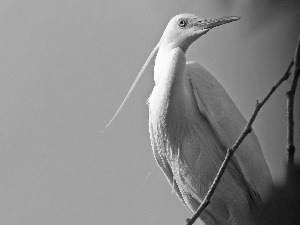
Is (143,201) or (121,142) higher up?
(121,142)

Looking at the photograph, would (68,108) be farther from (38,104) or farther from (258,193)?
(258,193)

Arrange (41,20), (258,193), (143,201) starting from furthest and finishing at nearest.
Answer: (41,20) → (143,201) → (258,193)

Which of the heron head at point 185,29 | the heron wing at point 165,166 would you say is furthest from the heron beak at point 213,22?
the heron wing at point 165,166

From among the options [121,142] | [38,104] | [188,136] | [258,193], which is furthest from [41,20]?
[258,193]

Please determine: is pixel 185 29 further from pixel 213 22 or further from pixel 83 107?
pixel 83 107

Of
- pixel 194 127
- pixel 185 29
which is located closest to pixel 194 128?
pixel 194 127

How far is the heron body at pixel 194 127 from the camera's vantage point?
1.20 metres

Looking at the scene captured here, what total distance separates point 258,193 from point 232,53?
24cm

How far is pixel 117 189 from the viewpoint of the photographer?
132 centimetres

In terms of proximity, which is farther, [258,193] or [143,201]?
[143,201]

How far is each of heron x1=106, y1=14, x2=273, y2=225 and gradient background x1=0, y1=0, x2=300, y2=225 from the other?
0.13 ft

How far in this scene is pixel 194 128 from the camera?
3.99 feet

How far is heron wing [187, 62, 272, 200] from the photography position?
45.8 inches

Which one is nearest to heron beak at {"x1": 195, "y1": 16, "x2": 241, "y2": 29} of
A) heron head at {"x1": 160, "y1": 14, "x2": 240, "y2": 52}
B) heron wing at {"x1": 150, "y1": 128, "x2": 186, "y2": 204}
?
heron head at {"x1": 160, "y1": 14, "x2": 240, "y2": 52}
